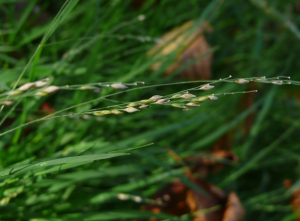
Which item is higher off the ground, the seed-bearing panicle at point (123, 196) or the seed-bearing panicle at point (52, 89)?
the seed-bearing panicle at point (52, 89)

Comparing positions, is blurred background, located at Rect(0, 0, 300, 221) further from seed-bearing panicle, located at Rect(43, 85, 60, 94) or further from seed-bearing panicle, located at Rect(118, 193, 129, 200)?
seed-bearing panicle, located at Rect(43, 85, 60, 94)

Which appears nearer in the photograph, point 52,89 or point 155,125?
point 52,89

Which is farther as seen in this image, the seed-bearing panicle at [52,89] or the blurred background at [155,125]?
the blurred background at [155,125]

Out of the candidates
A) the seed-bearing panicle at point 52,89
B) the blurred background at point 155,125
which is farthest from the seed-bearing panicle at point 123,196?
the seed-bearing panicle at point 52,89

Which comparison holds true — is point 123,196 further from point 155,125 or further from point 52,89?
point 52,89

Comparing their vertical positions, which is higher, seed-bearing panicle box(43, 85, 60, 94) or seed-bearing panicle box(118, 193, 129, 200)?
seed-bearing panicle box(43, 85, 60, 94)

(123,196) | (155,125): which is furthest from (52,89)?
(155,125)

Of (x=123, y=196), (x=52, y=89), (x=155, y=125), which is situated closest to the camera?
(x=52, y=89)

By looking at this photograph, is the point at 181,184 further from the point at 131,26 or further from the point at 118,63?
the point at 131,26

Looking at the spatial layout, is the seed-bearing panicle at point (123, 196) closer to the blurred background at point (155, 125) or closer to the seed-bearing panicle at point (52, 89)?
the blurred background at point (155, 125)

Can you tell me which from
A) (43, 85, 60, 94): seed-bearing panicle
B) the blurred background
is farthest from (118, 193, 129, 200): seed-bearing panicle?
(43, 85, 60, 94): seed-bearing panicle
